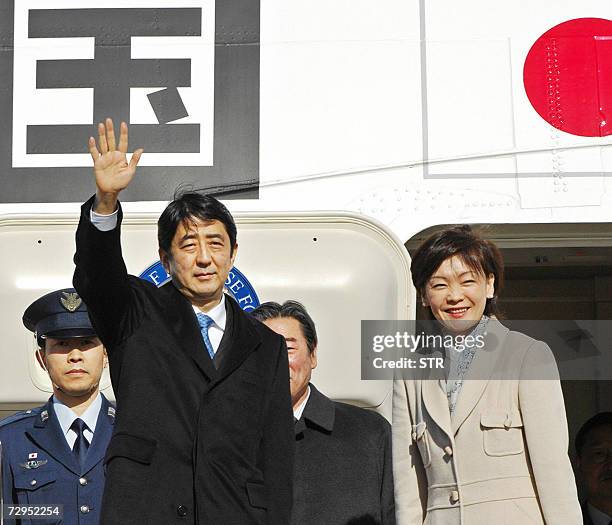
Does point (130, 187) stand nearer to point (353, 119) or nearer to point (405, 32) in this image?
point (353, 119)

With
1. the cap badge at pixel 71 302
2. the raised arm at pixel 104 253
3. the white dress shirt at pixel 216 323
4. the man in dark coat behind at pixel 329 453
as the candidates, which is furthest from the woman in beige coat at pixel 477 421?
the cap badge at pixel 71 302

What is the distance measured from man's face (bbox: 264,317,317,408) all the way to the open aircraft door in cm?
20

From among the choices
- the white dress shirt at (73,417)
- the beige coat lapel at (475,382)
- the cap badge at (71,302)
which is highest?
the cap badge at (71,302)

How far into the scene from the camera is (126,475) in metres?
2.14

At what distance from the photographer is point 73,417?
→ 3.04 meters

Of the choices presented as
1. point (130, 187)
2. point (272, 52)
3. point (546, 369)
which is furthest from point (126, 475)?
point (272, 52)

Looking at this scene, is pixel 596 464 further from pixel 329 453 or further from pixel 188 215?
pixel 188 215

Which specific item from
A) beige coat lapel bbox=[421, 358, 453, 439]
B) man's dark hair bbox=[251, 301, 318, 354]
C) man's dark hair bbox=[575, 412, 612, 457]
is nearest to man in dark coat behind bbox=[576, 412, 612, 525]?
man's dark hair bbox=[575, 412, 612, 457]

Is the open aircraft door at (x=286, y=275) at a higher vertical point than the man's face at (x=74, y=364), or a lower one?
higher

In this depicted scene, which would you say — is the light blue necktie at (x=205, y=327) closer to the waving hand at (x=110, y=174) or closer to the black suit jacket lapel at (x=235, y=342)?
the black suit jacket lapel at (x=235, y=342)

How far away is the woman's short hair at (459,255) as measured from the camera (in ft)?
8.88

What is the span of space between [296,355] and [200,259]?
76cm

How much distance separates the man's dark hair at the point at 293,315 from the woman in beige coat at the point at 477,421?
36cm

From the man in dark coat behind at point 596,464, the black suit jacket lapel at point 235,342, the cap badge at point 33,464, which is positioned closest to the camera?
the black suit jacket lapel at point 235,342
